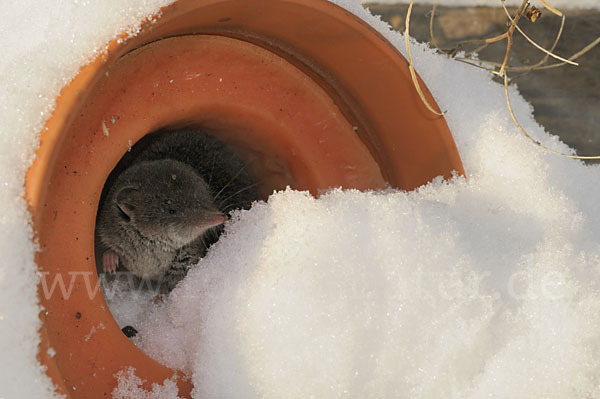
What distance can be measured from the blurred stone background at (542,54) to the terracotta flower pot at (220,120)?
740 millimetres

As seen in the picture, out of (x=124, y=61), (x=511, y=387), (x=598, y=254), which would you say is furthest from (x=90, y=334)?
(x=598, y=254)

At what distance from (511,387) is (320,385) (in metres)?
0.57

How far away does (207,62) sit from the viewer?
162 centimetres

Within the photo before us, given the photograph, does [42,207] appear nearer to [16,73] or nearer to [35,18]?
[16,73]

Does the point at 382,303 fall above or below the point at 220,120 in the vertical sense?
below

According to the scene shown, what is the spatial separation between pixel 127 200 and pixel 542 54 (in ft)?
6.57

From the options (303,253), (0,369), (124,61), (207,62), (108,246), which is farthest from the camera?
(108,246)

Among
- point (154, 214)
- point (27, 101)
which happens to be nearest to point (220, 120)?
point (154, 214)

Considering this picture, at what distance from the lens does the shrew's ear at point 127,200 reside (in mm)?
1916

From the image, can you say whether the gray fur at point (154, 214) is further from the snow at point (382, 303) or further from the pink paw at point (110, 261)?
the snow at point (382, 303)

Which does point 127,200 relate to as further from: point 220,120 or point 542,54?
point 542,54

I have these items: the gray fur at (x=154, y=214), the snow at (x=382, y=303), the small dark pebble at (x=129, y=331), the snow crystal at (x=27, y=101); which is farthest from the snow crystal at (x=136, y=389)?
the gray fur at (x=154, y=214)

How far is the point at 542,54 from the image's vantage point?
2.36 m

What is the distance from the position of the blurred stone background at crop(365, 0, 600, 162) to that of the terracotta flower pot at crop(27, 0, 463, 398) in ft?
2.43
